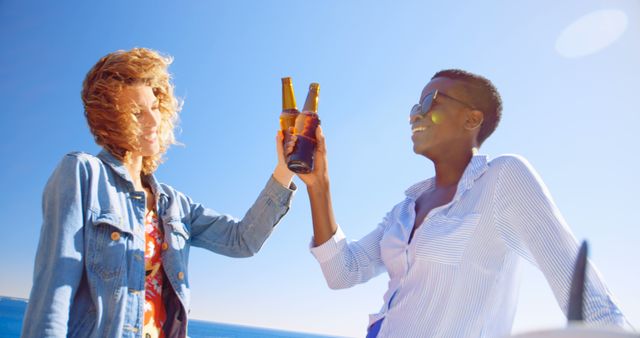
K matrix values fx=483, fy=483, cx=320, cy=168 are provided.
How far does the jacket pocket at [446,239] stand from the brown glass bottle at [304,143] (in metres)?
0.96

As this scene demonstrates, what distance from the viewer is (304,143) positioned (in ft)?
10.5

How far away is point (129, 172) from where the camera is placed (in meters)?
2.99

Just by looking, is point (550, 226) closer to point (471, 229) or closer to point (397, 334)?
point (471, 229)

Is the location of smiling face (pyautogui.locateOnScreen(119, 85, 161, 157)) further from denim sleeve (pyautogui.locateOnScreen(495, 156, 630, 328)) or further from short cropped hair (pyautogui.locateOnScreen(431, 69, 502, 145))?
denim sleeve (pyautogui.locateOnScreen(495, 156, 630, 328))

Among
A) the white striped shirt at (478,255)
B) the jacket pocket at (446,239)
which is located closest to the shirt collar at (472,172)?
the white striped shirt at (478,255)

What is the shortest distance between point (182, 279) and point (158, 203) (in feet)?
1.67

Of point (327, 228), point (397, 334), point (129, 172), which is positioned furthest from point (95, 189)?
point (397, 334)

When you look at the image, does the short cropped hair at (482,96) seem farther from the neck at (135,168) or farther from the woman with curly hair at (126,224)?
the neck at (135,168)

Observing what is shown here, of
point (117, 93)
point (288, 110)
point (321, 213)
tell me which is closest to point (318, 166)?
point (321, 213)

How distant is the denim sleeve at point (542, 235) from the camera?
1.65m

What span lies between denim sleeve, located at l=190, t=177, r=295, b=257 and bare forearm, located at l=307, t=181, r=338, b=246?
294 mm

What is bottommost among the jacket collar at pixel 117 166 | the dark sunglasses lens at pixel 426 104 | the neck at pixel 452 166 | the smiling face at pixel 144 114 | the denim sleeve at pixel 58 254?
the denim sleeve at pixel 58 254

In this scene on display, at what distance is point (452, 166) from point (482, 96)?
0.51 metres

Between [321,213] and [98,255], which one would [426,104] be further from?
[98,255]
